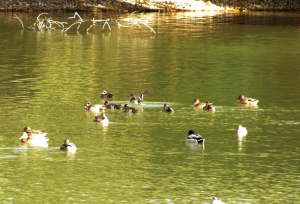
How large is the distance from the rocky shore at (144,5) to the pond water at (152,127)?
137ft

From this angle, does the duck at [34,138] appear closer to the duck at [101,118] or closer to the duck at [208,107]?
the duck at [101,118]

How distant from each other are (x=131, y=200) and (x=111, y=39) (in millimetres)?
30987

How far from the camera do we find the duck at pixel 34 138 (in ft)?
42.5

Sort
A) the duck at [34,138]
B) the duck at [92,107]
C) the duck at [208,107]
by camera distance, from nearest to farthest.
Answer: the duck at [34,138], the duck at [208,107], the duck at [92,107]

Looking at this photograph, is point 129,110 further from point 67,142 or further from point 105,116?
point 67,142

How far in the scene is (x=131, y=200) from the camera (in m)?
9.48

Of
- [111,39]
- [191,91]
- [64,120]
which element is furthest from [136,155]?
[111,39]

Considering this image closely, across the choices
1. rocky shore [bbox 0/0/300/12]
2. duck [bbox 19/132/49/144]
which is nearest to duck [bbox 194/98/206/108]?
duck [bbox 19/132/49/144]

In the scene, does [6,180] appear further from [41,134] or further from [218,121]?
[218,121]

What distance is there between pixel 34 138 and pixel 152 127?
3325 millimetres

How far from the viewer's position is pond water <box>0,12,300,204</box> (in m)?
10.1

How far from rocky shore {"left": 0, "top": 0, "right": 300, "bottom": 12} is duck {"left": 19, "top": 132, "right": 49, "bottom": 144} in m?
60.2

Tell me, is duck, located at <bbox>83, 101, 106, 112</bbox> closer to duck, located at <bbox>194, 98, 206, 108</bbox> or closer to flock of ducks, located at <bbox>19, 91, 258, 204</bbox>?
flock of ducks, located at <bbox>19, 91, 258, 204</bbox>

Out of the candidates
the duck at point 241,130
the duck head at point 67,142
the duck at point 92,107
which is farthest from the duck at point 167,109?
the duck head at point 67,142
